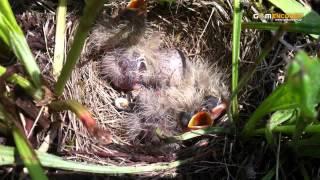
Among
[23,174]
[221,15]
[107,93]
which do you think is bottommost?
[23,174]

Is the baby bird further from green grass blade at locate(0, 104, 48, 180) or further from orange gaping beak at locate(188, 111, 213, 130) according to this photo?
green grass blade at locate(0, 104, 48, 180)

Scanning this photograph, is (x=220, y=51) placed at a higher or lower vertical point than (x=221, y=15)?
lower

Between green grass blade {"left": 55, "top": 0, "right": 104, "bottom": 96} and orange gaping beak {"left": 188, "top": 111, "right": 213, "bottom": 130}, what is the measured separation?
45cm

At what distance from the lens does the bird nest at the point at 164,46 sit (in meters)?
1.67

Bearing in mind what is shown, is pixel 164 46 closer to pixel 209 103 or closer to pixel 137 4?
pixel 137 4

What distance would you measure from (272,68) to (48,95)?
78cm

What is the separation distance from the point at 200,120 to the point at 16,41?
2.18ft

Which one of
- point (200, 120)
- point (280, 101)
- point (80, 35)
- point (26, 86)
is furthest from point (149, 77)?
point (280, 101)

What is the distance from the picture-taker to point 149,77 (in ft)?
6.30

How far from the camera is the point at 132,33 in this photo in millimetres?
1967

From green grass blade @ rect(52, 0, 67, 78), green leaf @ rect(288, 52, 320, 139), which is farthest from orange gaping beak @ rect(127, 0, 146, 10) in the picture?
green leaf @ rect(288, 52, 320, 139)

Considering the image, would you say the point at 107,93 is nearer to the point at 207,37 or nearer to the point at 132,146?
the point at 132,146

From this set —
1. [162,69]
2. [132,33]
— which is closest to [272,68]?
[162,69]

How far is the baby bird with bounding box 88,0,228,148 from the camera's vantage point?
1.82 meters
